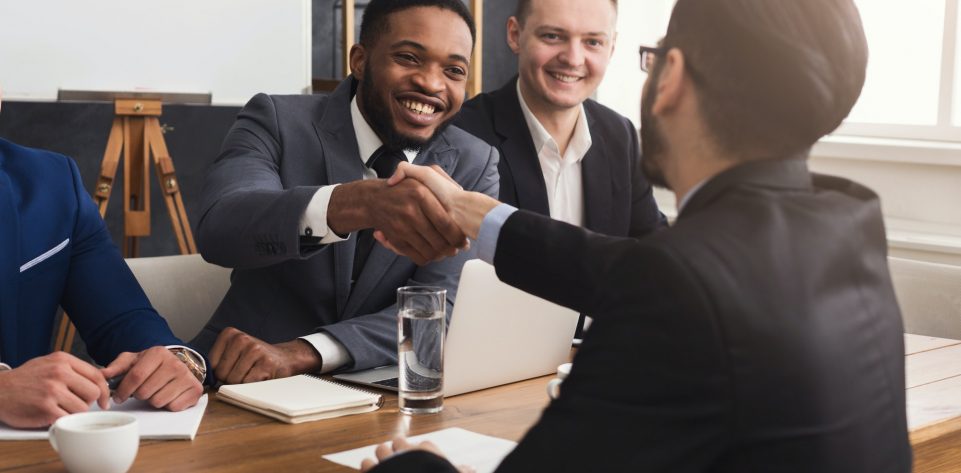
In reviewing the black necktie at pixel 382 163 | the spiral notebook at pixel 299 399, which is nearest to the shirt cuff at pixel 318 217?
the black necktie at pixel 382 163

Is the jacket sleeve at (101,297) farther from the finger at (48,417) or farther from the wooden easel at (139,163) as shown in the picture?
the wooden easel at (139,163)

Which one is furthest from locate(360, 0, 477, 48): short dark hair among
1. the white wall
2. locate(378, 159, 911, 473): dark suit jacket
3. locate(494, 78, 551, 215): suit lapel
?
the white wall

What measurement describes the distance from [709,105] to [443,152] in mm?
1374

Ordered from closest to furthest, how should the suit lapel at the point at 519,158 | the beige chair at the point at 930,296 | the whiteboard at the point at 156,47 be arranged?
the beige chair at the point at 930,296 → the suit lapel at the point at 519,158 → the whiteboard at the point at 156,47

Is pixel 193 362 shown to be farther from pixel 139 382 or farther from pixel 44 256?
pixel 44 256

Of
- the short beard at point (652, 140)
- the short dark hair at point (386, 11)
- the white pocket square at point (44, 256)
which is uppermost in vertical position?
the short dark hair at point (386, 11)

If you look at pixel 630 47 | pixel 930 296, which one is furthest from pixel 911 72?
pixel 930 296

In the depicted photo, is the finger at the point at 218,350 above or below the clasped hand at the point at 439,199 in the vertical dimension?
below

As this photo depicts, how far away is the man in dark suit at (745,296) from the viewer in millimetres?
857

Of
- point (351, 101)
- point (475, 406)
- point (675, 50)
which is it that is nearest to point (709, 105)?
point (675, 50)

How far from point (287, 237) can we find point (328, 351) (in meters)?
0.24

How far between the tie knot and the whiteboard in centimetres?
241

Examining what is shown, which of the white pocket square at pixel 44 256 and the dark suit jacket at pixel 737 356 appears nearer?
the dark suit jacket at pixel 737 356

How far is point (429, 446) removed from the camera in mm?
1196
